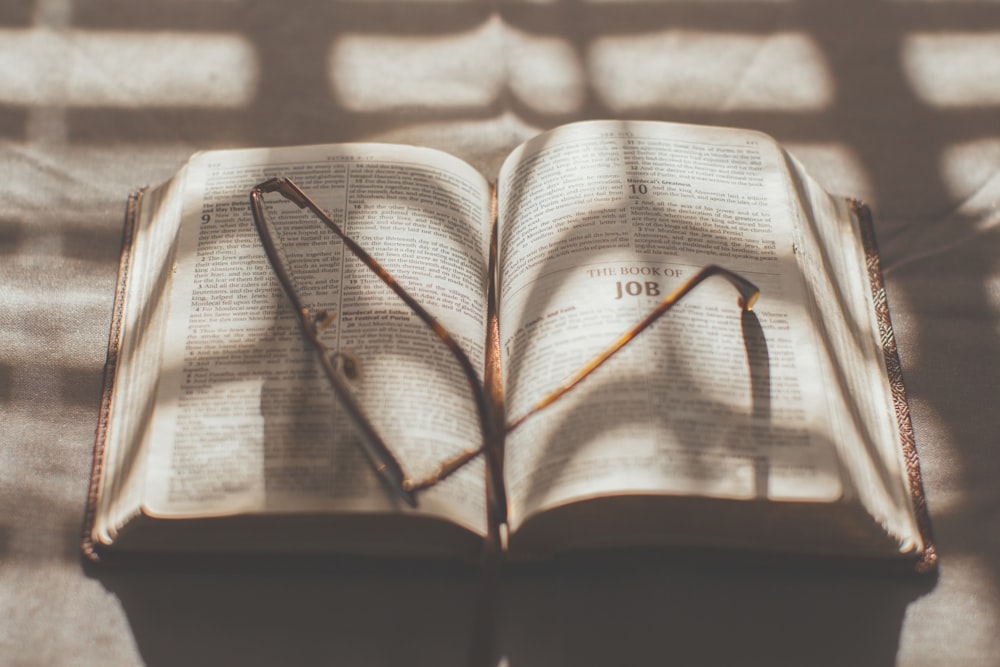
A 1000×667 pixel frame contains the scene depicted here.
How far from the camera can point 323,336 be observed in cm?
65

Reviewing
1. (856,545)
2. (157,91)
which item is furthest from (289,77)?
(856,545)

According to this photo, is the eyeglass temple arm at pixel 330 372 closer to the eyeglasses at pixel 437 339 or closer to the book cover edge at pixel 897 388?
the eyeglasses at pixel 437 339

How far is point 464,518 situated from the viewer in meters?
0.60

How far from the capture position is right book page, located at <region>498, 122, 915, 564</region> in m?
0.59

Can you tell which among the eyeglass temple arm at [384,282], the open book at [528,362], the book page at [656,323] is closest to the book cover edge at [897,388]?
the open book at [528,362]

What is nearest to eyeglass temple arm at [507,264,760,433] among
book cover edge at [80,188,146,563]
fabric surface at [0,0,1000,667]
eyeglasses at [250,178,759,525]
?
eyeglasses at [250,178,759,525]

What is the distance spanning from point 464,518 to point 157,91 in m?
0.60

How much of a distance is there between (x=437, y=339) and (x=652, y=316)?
0.17m

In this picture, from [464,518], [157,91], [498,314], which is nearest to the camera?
[464,518]

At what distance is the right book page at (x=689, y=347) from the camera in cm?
59

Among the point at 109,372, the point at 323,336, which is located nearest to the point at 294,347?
the point at 323,336

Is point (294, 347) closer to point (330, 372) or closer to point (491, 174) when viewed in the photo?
point (330, 372)

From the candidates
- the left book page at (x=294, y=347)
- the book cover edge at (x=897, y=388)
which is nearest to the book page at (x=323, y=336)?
the left book page at (x=294, y=347)

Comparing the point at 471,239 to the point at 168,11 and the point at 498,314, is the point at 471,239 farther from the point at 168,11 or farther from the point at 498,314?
the point at 168,11
